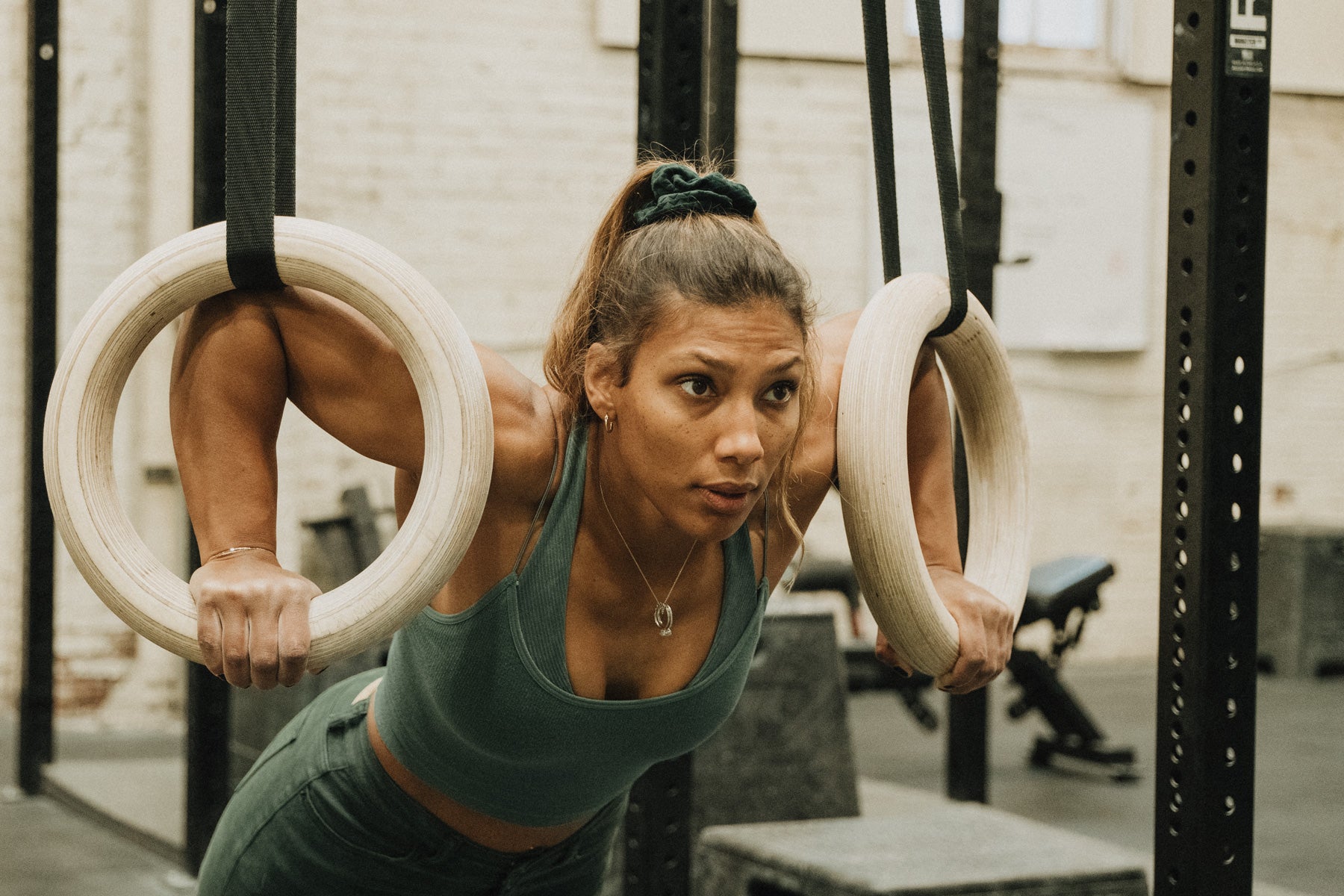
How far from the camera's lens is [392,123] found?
555 centimetres

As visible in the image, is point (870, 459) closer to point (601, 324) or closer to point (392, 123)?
point (601, 324)

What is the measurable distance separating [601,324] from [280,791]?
25.5 inches

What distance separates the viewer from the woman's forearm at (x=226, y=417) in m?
1.19

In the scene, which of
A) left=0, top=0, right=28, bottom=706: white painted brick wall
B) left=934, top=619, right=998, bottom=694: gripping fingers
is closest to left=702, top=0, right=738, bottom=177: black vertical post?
left=934, top=619, right=998, bottom=694: gripping fingers

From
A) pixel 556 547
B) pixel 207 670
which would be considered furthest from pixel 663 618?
pixel 207 670

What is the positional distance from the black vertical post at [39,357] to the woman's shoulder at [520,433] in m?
3.21

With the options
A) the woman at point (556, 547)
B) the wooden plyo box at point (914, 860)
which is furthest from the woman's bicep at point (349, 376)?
the wooden plyo box at point (914, 860)

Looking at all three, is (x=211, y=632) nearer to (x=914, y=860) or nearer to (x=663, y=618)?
(x=663, y=618)

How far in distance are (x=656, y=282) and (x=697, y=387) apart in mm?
113

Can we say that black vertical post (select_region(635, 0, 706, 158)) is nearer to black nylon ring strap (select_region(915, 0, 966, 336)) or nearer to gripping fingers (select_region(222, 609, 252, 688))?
black nylon ring strap (select_region(915, 0, 966, 336))

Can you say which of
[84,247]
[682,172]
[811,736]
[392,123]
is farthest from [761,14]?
[682,172]

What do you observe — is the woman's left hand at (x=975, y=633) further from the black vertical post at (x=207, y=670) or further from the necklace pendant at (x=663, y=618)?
the black vertical post at (x=207, y=670)

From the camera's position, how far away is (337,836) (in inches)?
58.9

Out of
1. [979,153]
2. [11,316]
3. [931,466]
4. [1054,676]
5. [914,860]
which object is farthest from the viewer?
[11,316]
